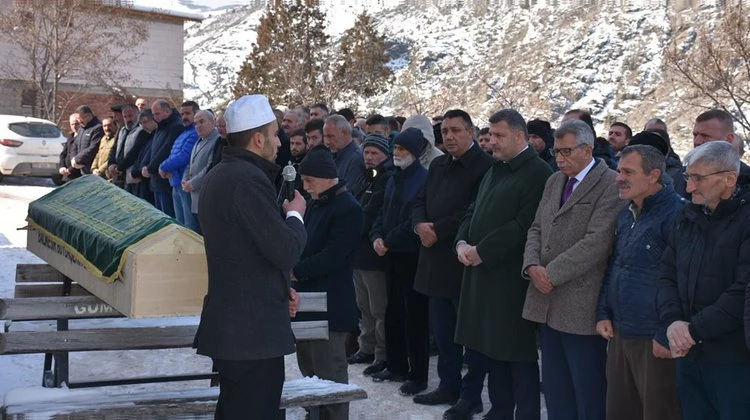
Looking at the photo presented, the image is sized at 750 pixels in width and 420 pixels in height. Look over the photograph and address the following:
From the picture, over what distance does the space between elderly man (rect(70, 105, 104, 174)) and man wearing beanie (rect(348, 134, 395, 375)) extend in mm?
7841

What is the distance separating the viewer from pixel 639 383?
473cm

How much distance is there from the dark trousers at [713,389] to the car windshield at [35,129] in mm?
19618

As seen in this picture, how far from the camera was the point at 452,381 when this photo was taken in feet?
21.3

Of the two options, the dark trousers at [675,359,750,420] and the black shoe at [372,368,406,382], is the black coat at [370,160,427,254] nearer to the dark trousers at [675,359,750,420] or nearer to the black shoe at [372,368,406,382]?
the black shoe at [372,368,406,382]

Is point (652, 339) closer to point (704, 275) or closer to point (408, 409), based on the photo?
point (704, 275)

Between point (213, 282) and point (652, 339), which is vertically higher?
point (213, 282)

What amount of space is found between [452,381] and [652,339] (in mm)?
2140

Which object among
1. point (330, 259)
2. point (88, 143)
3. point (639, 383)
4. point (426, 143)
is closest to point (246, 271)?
point (330, 259)

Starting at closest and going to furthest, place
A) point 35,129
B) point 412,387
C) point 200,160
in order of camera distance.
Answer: point 412,387, point 200,160, point 35,129

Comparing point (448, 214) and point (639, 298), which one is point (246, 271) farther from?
point (448, 214)

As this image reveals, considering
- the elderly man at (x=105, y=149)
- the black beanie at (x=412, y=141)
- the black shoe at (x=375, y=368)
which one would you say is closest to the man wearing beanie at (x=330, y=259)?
the black beanie at (x=412, y=141)

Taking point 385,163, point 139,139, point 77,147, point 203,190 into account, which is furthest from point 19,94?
point 203,190

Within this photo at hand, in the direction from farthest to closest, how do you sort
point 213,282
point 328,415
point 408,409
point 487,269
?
point 408,409, point 487,269, point 328,415, point 213,282

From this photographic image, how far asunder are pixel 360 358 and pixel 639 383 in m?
3.31
